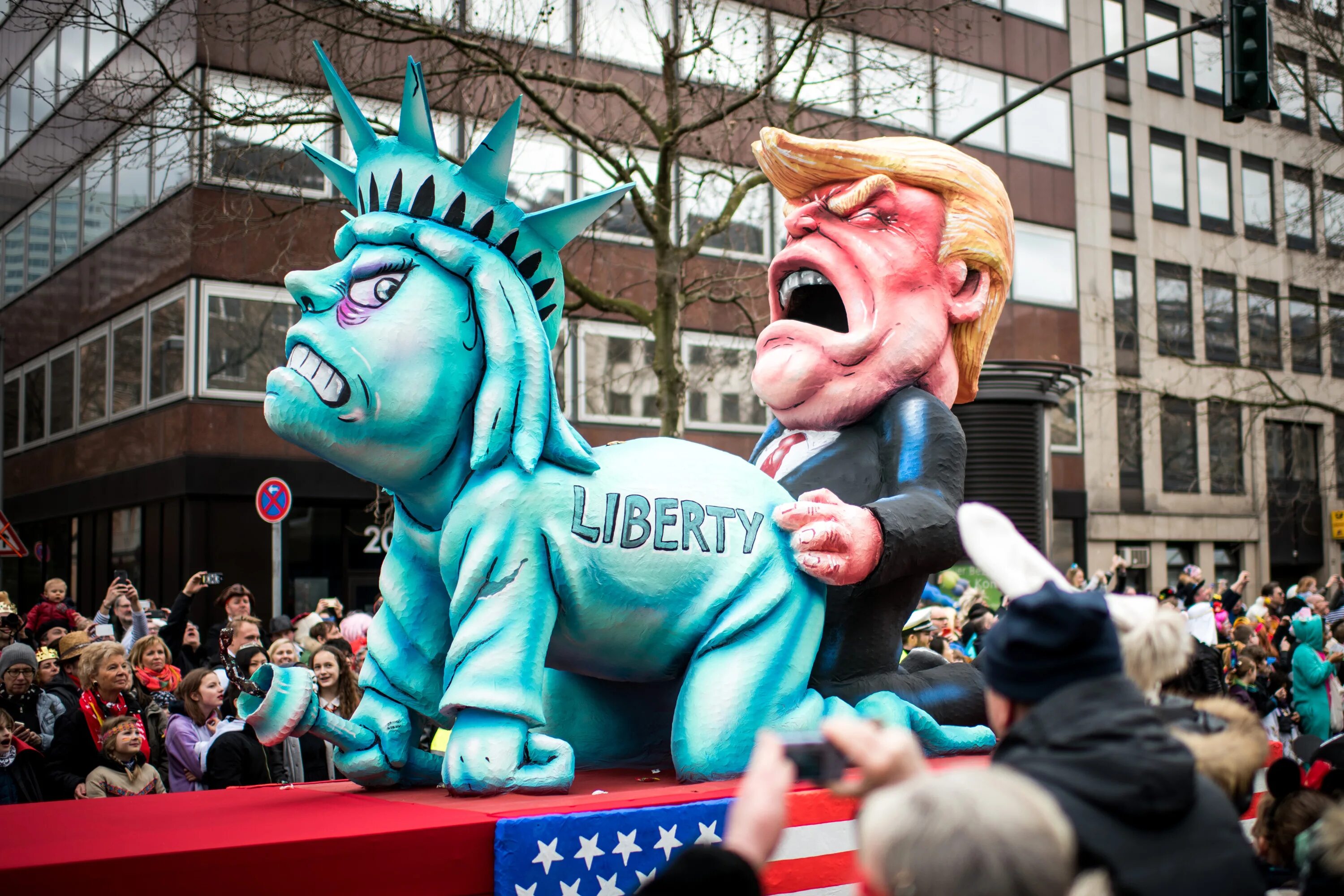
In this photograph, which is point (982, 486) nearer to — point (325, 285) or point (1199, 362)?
point (325, 285)

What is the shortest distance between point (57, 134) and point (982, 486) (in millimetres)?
13960

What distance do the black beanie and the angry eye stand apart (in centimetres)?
186

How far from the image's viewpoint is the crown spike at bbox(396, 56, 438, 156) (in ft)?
10.6

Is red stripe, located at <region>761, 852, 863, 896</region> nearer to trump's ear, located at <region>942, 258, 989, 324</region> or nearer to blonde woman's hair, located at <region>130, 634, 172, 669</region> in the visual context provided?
trump's ear, located at <region>942, 258, 989, 324</region>

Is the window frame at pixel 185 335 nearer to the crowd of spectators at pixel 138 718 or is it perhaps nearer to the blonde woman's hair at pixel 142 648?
the crowd of spectators at pixel 138 718

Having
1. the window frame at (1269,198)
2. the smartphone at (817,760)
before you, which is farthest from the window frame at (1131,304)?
the smartphone at (817,760)

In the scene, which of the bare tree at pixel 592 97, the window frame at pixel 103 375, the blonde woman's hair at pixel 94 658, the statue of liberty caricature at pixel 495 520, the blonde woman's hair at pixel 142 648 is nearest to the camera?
the statue of liberty caricature at pixel 495 520

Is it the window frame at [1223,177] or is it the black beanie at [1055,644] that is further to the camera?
the window frame at [1223,177]

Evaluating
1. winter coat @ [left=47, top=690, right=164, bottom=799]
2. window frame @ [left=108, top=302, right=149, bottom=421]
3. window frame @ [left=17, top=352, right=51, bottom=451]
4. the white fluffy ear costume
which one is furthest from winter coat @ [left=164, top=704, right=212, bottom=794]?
window frame @ [left=17, top=352, right=51, bottom=451]

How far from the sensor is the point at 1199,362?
2338 cm

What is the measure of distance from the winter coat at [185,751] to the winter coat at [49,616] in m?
2.90

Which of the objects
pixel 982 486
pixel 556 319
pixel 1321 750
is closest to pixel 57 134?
pixel 982 486

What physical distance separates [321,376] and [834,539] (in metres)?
1.33

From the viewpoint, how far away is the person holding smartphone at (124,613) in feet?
25.4
